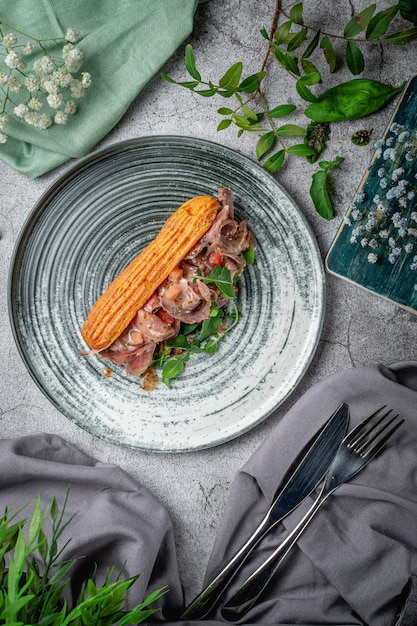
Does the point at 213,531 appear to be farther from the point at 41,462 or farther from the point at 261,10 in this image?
the point at 261,10

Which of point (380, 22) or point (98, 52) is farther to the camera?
point (98, 52)

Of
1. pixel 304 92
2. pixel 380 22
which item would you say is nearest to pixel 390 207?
pixel 304 92

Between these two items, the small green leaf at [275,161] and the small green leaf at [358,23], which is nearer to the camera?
the small green leaf at [358,23]

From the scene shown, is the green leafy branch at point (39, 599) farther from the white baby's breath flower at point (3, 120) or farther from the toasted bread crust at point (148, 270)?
the white baby's breath flower at point (3, 120)

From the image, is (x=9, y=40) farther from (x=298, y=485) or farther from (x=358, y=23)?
(x=298, y=485)

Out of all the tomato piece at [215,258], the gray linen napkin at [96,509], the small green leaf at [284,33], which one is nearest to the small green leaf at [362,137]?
the small green leaf at [284,33]

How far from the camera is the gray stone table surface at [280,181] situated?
6.87ft

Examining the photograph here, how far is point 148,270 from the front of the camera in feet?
6.69

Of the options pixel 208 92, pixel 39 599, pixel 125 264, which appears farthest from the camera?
pixel 125 264

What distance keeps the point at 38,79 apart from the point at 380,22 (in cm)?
122

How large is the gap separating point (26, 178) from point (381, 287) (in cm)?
144

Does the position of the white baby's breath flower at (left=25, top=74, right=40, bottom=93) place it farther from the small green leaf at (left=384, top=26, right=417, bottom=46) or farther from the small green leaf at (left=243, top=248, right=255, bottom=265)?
the small green leaf at (left=384, top=26, right=417, bottom=46)

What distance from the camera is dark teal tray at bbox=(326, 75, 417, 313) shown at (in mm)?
→ 1968

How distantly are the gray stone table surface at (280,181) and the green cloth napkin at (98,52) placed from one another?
80 mm
